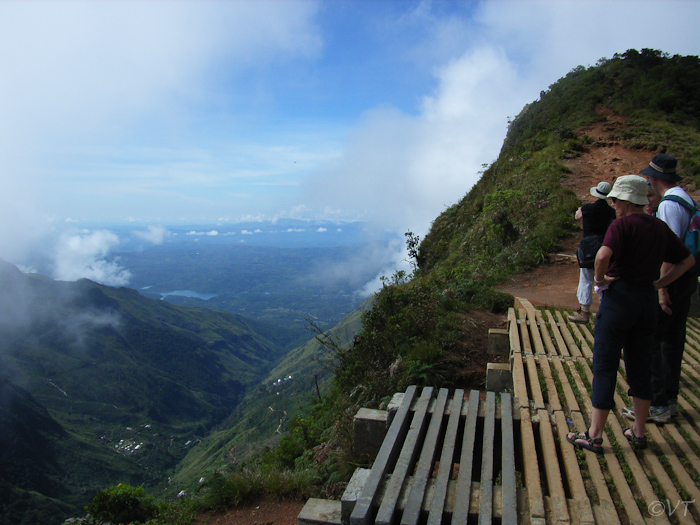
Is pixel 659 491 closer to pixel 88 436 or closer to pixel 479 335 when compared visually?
pixel 479 335

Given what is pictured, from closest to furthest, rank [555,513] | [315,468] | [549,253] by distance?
1. [555,513]
2. [315,468]
3. [549,253]

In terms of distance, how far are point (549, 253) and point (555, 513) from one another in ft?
32.8

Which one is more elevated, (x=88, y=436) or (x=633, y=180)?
(x=633, y=180)

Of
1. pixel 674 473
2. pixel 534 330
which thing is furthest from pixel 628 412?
pixel 534 330

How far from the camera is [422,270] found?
677 inches

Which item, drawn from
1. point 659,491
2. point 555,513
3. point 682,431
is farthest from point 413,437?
point 682,431

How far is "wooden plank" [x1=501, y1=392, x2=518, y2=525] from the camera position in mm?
2627

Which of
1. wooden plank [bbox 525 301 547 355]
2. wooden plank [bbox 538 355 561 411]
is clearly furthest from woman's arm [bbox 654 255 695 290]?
wooden plank [bbox 525 301 547 355]

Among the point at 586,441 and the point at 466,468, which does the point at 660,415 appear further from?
the point at 466,468

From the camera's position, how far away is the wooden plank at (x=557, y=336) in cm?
509

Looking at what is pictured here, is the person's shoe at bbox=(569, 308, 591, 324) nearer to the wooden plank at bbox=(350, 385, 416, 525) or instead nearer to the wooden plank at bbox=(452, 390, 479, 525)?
the wooden plank at bbox=(452, 390, 479, 525)

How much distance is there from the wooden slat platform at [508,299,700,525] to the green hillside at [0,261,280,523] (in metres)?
98.3

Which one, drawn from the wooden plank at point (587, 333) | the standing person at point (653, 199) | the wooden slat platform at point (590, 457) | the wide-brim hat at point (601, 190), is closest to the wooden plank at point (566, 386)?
the wooden slat platform at point (590, 457)

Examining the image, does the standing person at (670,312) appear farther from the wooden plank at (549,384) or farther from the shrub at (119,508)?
the shrub at (119,508)
